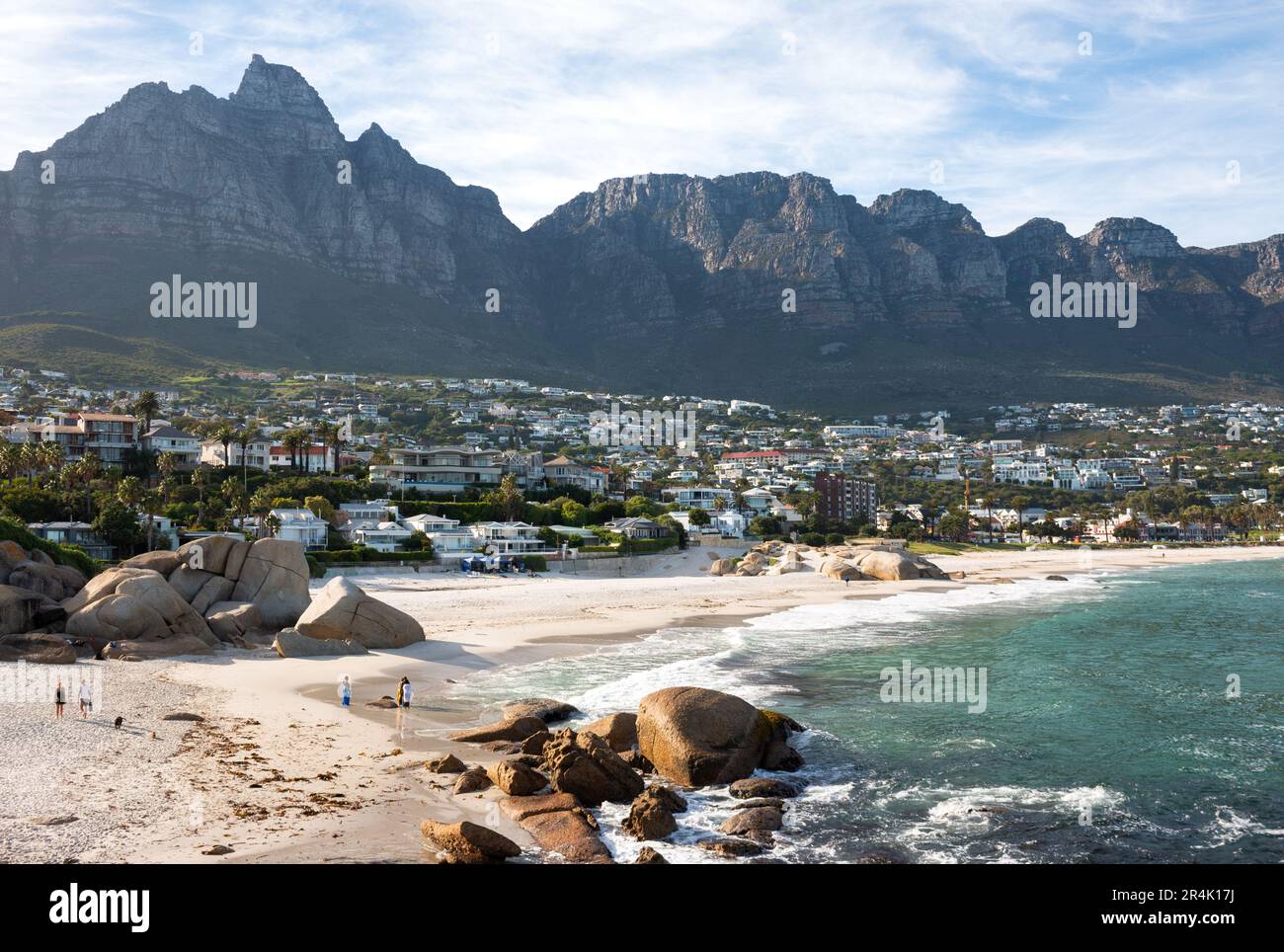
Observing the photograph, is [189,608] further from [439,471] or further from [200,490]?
[439,471]

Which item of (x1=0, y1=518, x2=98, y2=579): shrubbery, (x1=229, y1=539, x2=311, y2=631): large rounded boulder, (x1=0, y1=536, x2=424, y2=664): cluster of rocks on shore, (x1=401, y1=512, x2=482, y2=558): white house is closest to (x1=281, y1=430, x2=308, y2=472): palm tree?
(x1=401, y1=512, x2=482, y2=558): white house

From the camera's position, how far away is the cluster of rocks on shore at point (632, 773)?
15.4m

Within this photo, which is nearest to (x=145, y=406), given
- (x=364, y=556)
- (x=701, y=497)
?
(x=364, y=556)

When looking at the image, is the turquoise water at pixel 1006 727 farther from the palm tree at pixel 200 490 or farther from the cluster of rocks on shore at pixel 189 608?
the palm tree at pixel 200 490

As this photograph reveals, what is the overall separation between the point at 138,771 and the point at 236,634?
16.2 m

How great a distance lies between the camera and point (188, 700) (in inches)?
965

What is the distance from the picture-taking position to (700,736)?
20.0 meters

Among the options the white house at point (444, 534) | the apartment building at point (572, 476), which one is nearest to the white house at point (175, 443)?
the white house at point (444, 534)

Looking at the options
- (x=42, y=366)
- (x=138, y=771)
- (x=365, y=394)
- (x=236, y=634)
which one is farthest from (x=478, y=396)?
(x=138, y=771)

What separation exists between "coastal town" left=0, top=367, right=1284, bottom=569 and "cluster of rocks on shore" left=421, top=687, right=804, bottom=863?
3977 centimetres

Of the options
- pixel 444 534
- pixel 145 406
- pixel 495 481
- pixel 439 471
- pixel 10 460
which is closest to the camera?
pixel 10 460

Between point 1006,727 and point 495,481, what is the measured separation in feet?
236
